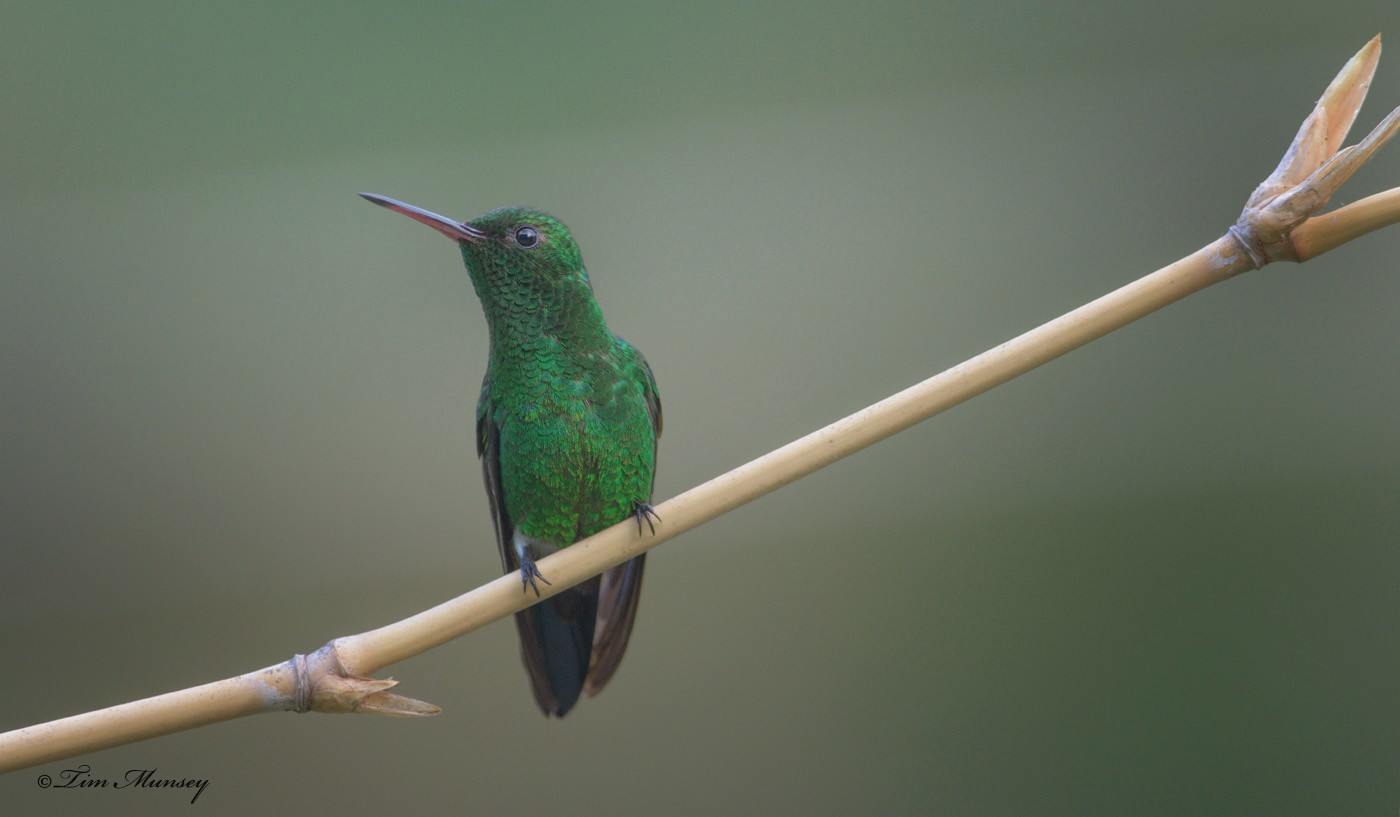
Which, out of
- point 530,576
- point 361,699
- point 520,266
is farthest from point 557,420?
point 361,699

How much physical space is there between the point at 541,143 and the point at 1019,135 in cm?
133

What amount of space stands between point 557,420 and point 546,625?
350 millimetres

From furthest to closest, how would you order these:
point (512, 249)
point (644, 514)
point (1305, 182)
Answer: point (512, 249) < point (644, 514) < point (1305, 182)

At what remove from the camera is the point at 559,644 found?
1757 millimetres

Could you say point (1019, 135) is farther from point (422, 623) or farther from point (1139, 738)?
point (422, 623)

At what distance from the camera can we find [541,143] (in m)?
3.03

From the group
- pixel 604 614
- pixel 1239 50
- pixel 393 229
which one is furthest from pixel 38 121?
pixel 1239 50

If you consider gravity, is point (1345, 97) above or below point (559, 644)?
above

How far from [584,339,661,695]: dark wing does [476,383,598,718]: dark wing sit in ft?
0.11

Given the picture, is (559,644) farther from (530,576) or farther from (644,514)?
(530,576)

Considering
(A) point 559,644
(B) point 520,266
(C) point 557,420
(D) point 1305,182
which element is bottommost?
(A) point 559,644

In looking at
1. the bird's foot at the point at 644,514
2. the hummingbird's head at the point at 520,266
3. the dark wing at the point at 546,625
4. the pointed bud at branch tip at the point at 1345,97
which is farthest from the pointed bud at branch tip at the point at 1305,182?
the dark wing at the point at 546,625

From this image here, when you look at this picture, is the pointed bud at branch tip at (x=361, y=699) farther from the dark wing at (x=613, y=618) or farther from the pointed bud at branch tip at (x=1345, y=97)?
the pointed bud at branch tip at (x=1345, y=97)

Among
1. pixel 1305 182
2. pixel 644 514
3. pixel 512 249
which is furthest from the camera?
pixel 512 249
